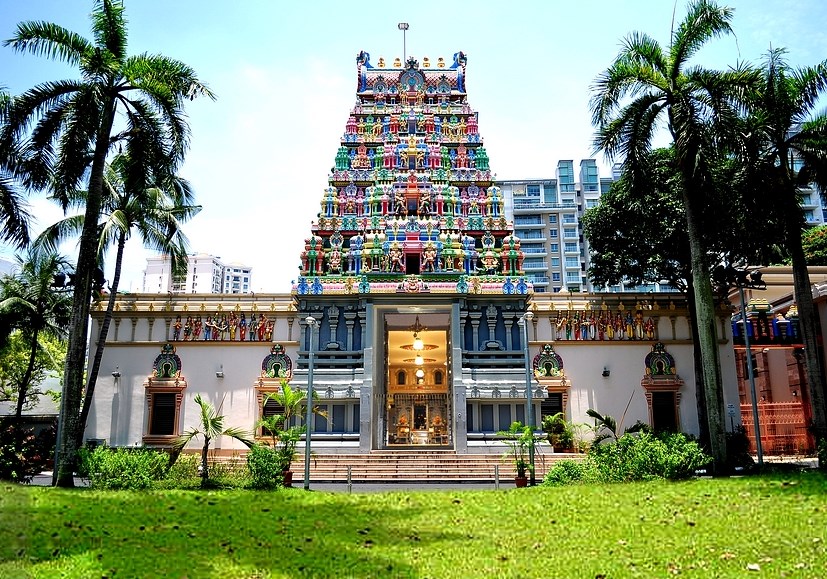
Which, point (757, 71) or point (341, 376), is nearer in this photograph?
point (757, 71)

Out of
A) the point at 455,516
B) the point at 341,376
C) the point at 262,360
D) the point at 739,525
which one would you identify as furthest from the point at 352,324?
the point at 739,525

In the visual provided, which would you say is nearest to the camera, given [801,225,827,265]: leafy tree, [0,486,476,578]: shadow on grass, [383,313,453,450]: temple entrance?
[0,486,476,578]: shadow on grass

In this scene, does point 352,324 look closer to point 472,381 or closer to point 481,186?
point 472,381

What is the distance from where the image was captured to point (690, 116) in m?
17.3

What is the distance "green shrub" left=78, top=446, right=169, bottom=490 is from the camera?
49.6ft

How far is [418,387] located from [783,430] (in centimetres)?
1811

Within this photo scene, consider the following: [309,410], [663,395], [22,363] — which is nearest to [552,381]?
[663,395]

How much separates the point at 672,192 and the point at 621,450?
12167 mm

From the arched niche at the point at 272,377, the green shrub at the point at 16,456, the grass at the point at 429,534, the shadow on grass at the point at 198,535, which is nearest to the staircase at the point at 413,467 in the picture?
the arched niche at the point at 272,377

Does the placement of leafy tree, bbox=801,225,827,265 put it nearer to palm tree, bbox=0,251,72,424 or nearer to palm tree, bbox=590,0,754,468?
palm tree, bbox=590,0,754,468

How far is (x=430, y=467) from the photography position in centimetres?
2234

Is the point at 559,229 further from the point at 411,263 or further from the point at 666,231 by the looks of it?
the point at 666,231

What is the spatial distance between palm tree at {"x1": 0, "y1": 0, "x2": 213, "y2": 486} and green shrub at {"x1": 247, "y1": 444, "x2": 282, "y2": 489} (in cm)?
451

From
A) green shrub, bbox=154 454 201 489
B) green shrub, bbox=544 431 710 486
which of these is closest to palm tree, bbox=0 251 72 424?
green shrub, bbox=154 454 201 489
